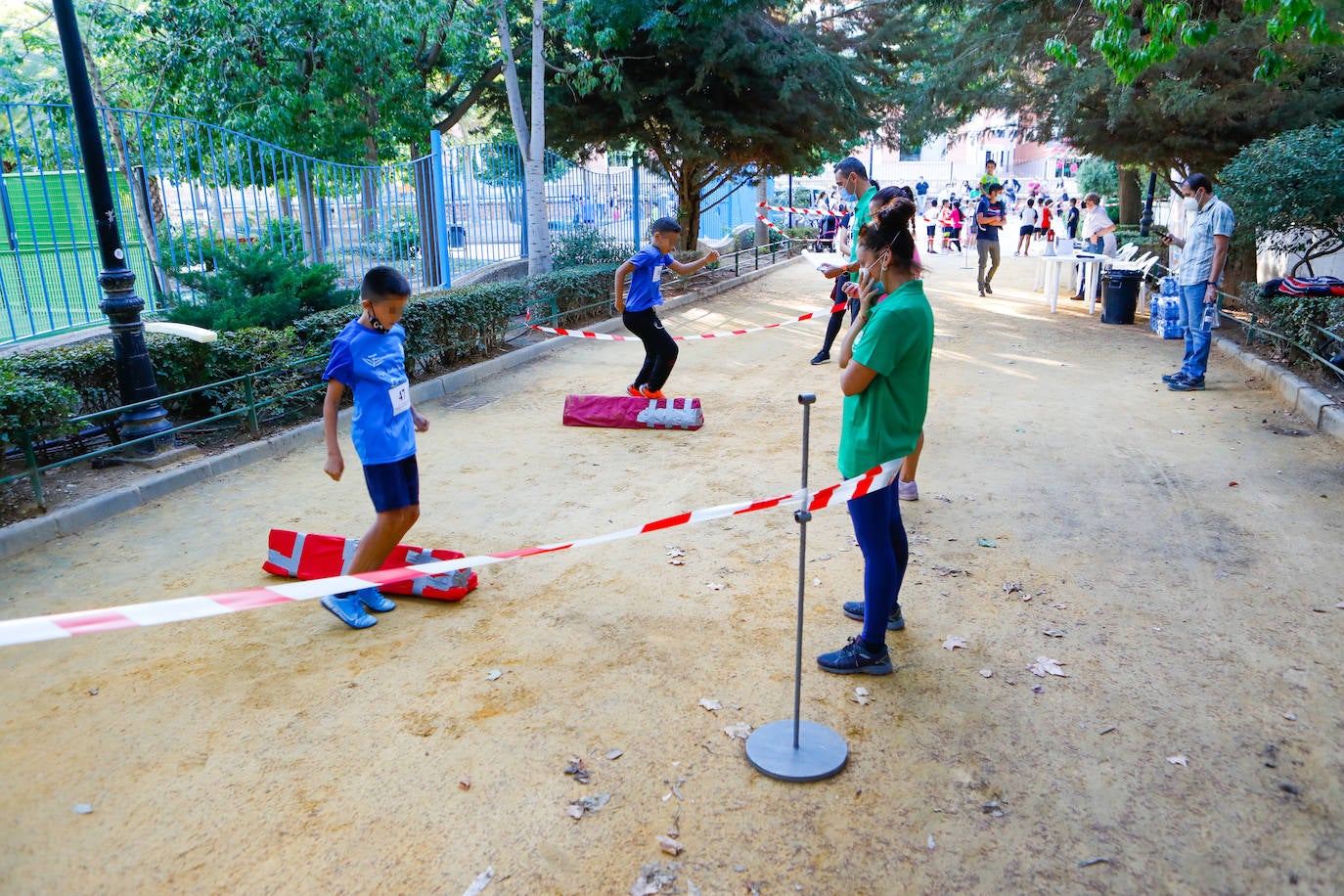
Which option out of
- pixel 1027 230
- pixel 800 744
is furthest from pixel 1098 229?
pixel 800 744

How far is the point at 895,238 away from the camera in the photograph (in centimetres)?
355

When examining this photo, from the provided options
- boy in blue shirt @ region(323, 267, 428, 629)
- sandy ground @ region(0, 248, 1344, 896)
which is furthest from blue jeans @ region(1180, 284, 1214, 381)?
boy in blue shirt @ region(323, 267, 428, 629)

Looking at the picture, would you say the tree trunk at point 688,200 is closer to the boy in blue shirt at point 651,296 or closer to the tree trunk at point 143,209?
the tree trunk at point 143,209

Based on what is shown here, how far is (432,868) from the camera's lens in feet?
9.27

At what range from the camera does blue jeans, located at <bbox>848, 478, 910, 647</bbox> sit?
3.64m

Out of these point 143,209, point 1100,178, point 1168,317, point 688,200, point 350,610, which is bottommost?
point 350,610

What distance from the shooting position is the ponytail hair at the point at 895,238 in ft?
11.7

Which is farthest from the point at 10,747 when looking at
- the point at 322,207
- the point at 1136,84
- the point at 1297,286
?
the point at 1136,84

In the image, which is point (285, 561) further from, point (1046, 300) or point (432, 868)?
point (1046, 300)

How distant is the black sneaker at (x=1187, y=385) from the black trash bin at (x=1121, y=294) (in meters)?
4.32

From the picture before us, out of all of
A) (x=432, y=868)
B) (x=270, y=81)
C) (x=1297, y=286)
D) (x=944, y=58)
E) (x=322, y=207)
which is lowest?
(x=432, y=868)

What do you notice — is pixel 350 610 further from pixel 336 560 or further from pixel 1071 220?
pixel 1071 220

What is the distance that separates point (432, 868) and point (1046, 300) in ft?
49.2

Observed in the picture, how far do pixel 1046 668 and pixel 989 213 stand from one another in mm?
13193
